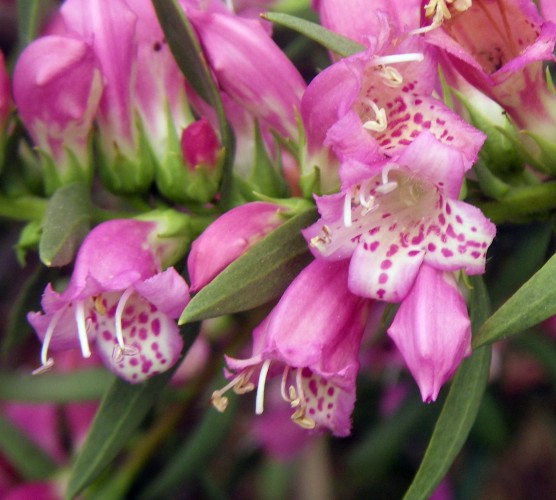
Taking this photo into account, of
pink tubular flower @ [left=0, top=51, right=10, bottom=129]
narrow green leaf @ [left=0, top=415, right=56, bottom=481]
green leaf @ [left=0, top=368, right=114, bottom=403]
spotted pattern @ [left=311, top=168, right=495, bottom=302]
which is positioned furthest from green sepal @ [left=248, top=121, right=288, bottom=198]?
narrow green leaf @ [left=0, top=415, right=56, bottom=481]

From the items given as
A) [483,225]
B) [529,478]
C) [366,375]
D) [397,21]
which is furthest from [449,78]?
[529,478]

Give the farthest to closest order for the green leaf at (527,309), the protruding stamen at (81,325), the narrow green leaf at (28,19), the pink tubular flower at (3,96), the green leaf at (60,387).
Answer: the green leaf at (60,387)
the narrow green leaf at (28,19)
the pink tubular flower at (3,96)
the protruding stamen at (81,325)
the green leaf at (527,309)

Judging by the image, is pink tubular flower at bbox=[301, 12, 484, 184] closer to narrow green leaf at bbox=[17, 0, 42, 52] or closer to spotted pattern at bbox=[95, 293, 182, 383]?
spotted pattern at bbox=[95, 293, 182, 383]

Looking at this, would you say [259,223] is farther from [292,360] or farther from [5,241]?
[5,241]

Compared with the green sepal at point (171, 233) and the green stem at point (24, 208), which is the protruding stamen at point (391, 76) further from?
the green stem at point (24, 208)

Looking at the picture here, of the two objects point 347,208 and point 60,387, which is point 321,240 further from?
point 60,387

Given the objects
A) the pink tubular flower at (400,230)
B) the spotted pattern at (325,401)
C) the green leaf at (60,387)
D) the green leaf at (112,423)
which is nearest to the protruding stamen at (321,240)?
the pink tubular flower at (400,230)

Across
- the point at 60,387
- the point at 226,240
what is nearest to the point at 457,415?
the point at 226,240
